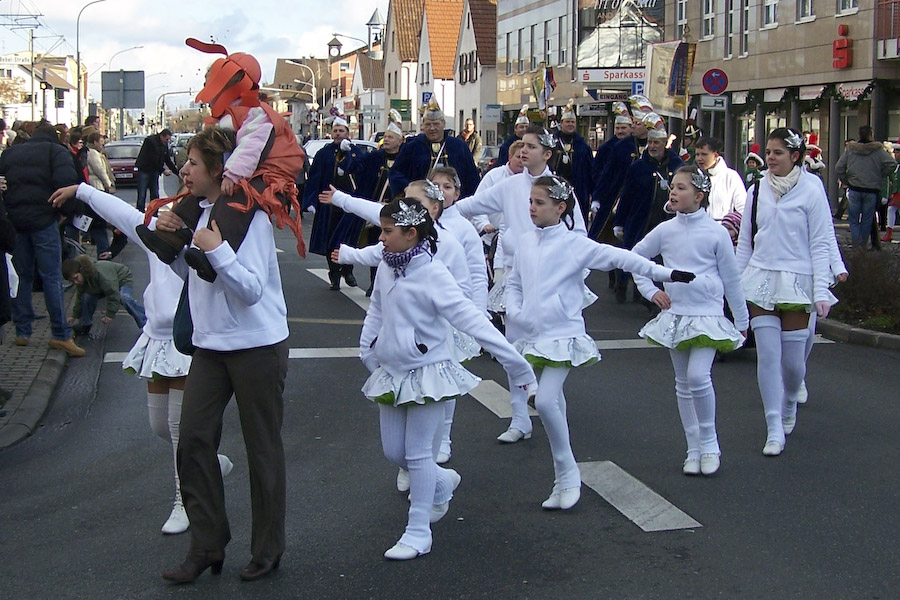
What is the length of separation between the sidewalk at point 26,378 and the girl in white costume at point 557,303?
338 cm

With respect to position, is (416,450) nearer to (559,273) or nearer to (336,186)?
(559,273)

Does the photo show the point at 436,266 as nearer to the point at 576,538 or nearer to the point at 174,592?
Answer: the point at 576,538

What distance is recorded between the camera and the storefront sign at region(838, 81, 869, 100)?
26.7m

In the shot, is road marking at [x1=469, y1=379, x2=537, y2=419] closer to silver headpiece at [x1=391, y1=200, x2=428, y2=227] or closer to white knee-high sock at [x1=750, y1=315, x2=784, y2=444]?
white knee-high sock at [x1=750, y1=315, x2=784, y2=444]

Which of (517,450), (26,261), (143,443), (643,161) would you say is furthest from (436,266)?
(643,161)

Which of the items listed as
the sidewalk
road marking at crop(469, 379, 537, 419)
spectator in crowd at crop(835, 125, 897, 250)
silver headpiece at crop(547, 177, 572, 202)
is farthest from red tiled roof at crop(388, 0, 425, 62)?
silver headpiece at crop(547, 177, 572, 202)

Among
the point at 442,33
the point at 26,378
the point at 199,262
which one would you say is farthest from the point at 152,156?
the point at 442,33

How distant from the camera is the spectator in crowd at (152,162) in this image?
908 inches

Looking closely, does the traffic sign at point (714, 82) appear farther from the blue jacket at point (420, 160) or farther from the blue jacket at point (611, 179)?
the blue jacket at point (420, 160)

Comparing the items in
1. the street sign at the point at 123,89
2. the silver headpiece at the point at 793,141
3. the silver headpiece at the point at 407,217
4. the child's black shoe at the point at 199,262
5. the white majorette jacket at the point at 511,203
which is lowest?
the child's black shoe at the point at 199,262

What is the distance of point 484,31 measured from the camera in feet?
210

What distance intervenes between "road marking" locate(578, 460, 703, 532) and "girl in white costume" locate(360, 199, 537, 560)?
109 cm

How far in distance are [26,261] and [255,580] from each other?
20.2 ft

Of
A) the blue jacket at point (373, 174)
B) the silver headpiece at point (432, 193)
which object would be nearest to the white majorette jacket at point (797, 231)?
the silver headpiece at point (432, 193)
